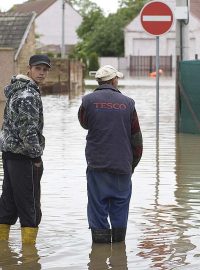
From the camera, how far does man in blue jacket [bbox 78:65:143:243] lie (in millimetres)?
8812

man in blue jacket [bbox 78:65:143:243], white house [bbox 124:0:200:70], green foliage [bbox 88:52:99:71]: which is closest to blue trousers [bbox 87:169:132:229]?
man in blue jacket [bbox 78:65:143:243]

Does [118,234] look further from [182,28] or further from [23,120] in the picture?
[182,28]

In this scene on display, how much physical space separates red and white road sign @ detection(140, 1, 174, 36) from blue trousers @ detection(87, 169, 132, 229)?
9.47 m

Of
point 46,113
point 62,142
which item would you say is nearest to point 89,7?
point 46,113

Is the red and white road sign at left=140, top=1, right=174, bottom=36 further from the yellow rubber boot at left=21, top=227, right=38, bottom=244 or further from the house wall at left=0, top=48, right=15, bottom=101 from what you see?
the house wall at left=0, top=48, right=15, bottom=101

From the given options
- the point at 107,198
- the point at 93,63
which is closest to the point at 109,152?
the point at 107,198

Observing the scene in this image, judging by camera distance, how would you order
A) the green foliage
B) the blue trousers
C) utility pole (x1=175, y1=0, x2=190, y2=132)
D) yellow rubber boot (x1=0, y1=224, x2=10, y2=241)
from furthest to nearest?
the green foliage → utility pole (x1=175, y1=0, x2=190, y2=132) → yellow rubber boot (x1=0, y1=224, x2=10, y2=241) → the blue trousers

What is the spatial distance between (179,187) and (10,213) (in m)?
3.93

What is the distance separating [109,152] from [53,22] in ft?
333

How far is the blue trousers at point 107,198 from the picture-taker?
8.88m

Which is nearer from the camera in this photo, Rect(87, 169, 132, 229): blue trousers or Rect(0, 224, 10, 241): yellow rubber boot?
Rect(87, 169, 132, 229): blue trousers

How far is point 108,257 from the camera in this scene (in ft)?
28.1

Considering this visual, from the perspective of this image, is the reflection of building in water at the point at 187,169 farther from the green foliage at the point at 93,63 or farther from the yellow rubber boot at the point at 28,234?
the green foliage at the point at 93,63

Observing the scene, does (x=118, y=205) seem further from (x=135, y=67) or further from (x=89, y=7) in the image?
(x=89, y=7)
